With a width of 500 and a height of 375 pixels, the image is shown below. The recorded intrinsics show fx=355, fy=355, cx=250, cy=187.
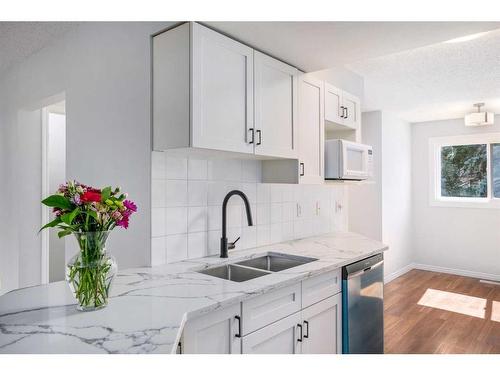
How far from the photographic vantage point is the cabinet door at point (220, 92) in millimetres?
1685

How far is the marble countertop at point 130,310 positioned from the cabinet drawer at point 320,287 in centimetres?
7

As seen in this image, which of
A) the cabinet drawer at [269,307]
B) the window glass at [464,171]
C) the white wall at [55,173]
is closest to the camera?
the cabinet drawer at [269,307]

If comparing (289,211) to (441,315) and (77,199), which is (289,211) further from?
(441,315)

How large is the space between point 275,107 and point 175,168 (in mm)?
708

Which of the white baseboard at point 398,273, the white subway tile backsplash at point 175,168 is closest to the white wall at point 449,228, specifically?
the white baseboard at point 398,273

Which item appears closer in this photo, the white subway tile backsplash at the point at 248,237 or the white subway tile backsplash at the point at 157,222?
the white subway tile backsplash at the point at 157,222

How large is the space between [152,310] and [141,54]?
4.50ft

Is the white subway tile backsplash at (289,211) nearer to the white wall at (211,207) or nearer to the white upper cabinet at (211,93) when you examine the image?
the white wall at (211,207)

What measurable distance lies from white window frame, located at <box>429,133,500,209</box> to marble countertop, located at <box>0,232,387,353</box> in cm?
420

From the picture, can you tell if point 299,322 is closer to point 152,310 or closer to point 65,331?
point 152,310

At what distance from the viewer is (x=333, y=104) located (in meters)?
2.78

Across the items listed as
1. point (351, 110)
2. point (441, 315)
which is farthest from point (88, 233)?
point (441, 315)
